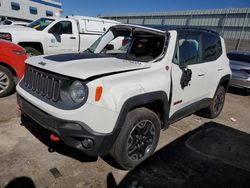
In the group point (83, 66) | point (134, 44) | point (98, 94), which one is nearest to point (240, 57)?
point (134, 44)

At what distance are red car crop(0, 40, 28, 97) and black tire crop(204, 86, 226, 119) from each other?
431 cm

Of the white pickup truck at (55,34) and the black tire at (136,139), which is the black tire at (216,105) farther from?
the white pickup truck at (55,34)

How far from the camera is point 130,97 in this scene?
249 cm

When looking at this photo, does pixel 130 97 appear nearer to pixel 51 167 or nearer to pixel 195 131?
pixel 51 167

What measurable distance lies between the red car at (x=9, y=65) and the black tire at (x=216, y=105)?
4.31 meters

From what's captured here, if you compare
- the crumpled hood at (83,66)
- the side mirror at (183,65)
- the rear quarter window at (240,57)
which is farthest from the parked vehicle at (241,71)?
the crumpled hood at (83,66)

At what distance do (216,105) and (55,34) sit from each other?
6328 millimetres

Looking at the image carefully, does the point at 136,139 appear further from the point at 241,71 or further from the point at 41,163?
the point at 241,71

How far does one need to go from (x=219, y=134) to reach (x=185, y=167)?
1632 mm

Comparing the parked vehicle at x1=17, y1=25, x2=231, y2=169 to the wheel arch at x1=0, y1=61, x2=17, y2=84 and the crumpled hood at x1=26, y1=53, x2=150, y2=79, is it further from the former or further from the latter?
the wheel arch at x1=0, y1=61, x2=17, y2=84

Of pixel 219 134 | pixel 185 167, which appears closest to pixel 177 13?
Answer: pixel 219 134

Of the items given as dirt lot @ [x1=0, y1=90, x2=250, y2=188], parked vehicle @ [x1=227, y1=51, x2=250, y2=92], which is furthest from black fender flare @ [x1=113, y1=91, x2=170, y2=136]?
parked vehicle @ [x1=227, y1=51, x2=250, y2=92]

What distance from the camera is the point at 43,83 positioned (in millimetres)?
2703

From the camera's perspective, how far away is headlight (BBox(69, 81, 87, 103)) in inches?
93.1
